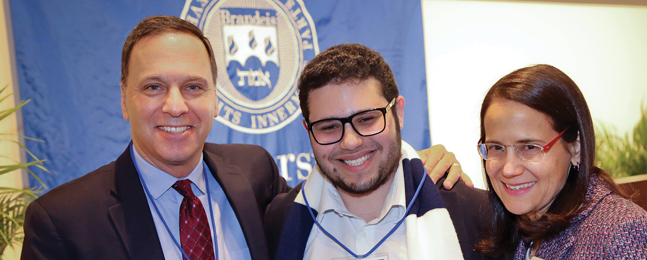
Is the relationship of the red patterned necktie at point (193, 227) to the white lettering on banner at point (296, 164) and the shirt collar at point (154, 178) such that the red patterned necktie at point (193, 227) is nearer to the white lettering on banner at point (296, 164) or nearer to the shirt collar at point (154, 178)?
the shirt collar at point (154, 178)

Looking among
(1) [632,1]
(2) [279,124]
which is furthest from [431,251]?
(1) [632,1]

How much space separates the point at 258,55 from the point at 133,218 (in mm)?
2110

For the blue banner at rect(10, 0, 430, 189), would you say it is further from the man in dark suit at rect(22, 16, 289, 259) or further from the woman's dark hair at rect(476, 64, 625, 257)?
the woman's dark hair at rect(476, 64, 625, 257)

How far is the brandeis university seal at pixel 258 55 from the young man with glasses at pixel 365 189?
1633mm

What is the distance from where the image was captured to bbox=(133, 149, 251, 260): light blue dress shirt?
1740mm

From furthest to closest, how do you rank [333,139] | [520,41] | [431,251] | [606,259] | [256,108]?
1. [520,41]
2. [256,108]
3. [333,139]
4. [431,251]
5. [606,259]

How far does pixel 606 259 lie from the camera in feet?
4.16

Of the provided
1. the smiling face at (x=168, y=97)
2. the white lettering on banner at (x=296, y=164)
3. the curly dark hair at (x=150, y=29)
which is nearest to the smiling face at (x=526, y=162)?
the smiling face at (x=168, y=97)

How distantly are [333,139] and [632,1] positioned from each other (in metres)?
5.66

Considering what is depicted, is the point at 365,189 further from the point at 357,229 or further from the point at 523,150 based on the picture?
the point at 523,150

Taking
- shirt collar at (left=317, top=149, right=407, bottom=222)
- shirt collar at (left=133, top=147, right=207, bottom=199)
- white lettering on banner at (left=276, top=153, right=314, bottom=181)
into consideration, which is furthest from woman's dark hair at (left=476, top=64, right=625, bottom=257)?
white lettering on banner at (left=276, top=153, right=314, bottom=181)

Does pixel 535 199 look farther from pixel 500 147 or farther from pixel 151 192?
pixel 151 192

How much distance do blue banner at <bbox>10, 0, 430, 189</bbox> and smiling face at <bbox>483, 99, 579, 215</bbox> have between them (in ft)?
7.18

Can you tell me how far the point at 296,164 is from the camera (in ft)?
11.8
